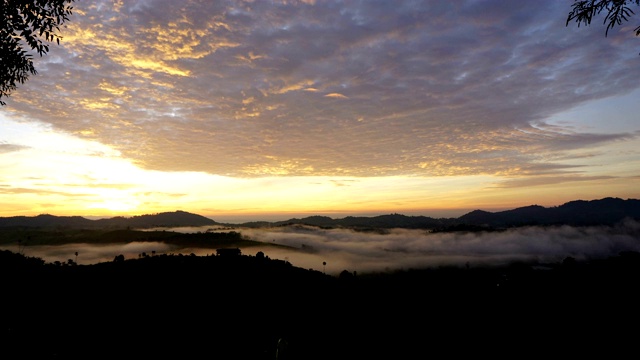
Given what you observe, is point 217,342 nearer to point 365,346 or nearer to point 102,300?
point 102,300

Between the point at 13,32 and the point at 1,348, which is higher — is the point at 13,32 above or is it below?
above

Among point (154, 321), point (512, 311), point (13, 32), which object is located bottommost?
point (512, 311)

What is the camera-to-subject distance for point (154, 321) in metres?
63.9

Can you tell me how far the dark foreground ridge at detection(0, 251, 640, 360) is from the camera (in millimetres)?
45969

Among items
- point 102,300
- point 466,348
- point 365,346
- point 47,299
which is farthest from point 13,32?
point 466,348

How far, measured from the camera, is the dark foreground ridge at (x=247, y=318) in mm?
45969

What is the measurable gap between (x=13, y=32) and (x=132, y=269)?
289 ft

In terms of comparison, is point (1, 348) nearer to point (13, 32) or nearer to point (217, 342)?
point (13, 32)

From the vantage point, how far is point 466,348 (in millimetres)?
112375

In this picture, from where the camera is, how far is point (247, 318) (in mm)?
88750

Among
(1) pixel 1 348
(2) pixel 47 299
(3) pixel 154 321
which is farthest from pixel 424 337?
(1) pixel 1 348

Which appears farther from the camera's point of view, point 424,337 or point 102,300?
point 424,337

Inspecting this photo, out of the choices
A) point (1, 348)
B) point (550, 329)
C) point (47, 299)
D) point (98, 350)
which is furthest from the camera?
point (550, 329)

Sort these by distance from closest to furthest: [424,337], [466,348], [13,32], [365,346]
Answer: [13,32]
[365,346]
[466,348]
[424,337]
